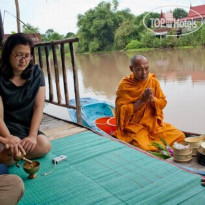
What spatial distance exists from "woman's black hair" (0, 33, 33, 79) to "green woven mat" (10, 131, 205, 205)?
2.76 ft

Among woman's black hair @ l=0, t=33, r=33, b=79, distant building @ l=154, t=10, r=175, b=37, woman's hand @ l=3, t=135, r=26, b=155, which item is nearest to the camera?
woman's hand @ l=3, t=135, r=26, b=155

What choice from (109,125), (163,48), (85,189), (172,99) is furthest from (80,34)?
(85,189)

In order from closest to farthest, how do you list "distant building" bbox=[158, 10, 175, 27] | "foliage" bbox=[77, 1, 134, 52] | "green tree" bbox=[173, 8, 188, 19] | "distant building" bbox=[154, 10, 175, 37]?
"distant building" bbox=[154, 10, 175, 37]
"distant building" bbox=[158, 10, 175, 27]
"foliage" bbox=[77, 1, 134, 52]
"green tree" bbox=[173, 8, 188, 19]

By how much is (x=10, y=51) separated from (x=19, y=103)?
473 millimetres

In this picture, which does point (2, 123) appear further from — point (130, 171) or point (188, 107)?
point (188, 107)

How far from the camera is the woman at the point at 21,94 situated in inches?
90.4

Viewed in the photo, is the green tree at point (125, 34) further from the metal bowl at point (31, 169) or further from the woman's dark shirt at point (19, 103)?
the metal bowl at point (31, 169)

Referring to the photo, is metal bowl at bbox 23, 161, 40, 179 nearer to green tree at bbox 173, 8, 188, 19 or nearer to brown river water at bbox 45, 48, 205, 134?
brown river water at bbox 45, 48, 205, 134

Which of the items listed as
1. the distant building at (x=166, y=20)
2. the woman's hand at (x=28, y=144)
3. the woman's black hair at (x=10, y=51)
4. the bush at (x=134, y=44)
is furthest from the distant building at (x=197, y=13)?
the woman's hand at (x=28, y=144)

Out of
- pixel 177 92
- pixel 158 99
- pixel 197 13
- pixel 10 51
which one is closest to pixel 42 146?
pixel 10 51

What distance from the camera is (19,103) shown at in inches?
94.0

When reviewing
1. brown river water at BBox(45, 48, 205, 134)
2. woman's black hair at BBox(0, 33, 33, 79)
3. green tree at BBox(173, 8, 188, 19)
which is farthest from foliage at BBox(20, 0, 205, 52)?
woman's black hair at BBox(0, 33, 33, 79)

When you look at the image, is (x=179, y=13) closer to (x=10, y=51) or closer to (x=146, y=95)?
(x=146, y=95)

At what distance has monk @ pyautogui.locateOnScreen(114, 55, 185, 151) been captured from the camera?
3314mm
